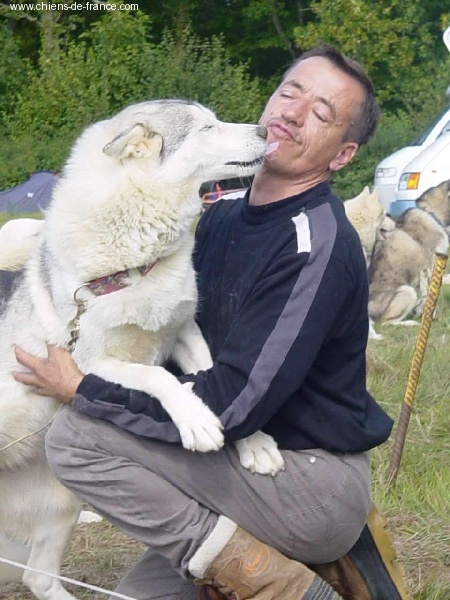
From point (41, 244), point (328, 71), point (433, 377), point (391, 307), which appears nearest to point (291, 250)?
point (328, 71)

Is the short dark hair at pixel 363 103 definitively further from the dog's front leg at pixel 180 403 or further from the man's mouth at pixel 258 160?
the dog's front leg at pixel 180 403

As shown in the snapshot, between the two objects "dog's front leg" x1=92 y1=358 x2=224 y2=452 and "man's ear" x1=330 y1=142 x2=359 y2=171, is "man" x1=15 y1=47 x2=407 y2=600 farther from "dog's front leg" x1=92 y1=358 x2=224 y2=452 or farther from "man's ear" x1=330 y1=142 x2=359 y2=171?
"man's ear" x1=330 y1=142 x2=359 y2=171

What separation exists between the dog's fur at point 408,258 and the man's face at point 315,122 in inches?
206

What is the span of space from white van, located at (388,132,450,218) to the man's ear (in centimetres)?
747

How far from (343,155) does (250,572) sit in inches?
47.1

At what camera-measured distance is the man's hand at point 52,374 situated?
2506 millimetres

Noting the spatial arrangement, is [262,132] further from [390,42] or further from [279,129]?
[390,42]

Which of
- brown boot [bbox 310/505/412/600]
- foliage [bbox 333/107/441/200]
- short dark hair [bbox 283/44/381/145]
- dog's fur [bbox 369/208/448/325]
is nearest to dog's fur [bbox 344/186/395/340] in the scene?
dog's fur [bbox 369/208/448/325]

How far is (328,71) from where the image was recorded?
8.87 feet

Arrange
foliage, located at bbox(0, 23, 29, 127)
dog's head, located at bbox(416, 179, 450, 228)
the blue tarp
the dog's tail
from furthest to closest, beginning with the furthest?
foliage, located at bbox(0, 23, 29, 127) < the blue tarp < dog's head, located at bbox(416, 179, 450, 228) < the dog's tail

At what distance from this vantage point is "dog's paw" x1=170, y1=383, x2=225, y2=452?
2.25m

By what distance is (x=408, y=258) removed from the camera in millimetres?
8250

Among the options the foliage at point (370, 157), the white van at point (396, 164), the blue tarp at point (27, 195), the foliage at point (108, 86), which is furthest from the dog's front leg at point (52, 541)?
the foliage at point (108, 86)

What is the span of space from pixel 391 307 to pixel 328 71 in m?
5.10
